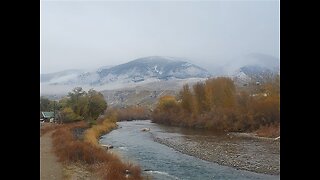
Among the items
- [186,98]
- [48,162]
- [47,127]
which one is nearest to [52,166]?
[48,162]

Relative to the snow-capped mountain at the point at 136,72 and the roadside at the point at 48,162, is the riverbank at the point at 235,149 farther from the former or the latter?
the roadside at the point at 48,162

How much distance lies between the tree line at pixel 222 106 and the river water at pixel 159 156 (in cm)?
6

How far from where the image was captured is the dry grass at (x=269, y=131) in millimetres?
1152

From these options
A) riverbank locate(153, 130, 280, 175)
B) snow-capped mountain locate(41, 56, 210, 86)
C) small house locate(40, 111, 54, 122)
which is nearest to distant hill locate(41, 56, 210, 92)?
snow-capped mountain locate(41, 56, 210, 86)

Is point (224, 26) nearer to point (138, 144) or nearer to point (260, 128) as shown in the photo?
point (260, 128)

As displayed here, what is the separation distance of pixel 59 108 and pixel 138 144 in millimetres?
297

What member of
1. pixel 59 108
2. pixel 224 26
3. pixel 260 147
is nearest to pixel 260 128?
pixel 260 147

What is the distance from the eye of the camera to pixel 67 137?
120 centimetres

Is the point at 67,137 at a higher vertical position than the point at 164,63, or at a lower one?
lower

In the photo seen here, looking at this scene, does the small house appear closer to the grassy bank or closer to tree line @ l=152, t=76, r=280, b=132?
the grassy bank

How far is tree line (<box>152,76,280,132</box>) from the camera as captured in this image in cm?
119

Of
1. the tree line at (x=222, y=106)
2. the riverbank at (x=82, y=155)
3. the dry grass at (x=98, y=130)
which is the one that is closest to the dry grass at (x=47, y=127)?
the riverbank at (x=82, y=155)
